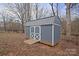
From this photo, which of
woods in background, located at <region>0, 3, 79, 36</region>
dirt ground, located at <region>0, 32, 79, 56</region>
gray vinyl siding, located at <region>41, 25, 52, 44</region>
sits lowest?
dirt ground, located at <region>0, 32, 79, 56</region>

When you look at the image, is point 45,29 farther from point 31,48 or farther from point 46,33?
point 31,48

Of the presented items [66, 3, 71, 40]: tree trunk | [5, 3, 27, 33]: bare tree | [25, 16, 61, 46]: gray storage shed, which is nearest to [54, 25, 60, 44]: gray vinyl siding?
[25, 16, 61, 46]: gray storage shed

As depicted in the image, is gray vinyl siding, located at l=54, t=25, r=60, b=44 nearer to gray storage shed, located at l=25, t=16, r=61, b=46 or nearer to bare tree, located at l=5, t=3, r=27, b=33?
gray storage shed, located at l=25, t=16, r=61, b=46

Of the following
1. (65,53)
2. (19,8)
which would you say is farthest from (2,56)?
(65,53)

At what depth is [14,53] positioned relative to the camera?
7.90 feet

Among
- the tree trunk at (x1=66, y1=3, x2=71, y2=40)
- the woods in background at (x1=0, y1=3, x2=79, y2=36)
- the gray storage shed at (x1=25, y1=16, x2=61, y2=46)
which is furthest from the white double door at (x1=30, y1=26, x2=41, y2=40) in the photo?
the tree trunk at (x1=66, y1=3, x2=71, y2=40)

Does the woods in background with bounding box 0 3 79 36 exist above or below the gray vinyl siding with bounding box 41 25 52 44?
above

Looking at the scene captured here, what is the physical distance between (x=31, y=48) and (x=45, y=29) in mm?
295

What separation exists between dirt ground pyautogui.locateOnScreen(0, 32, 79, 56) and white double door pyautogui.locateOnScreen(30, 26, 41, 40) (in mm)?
98

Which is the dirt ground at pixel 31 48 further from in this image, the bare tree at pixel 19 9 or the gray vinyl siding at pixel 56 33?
the bare tree at pixel 19 9

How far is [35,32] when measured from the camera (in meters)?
2.47

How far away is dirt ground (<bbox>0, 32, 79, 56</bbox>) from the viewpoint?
2408mm

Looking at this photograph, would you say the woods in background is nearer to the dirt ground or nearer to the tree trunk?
the tree trunk

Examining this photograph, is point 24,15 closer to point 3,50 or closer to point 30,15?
point 30,15
